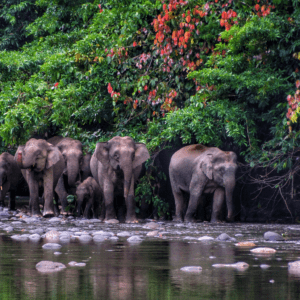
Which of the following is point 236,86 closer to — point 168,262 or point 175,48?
point 175,48

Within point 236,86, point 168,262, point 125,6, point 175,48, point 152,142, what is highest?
point 125,6

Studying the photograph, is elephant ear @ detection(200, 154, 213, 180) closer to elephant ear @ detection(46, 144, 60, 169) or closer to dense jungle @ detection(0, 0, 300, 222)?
dense jungle @ detection(0, 0, 300, 222)

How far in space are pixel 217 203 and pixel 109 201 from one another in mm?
2009

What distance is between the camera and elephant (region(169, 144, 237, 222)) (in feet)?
38.6

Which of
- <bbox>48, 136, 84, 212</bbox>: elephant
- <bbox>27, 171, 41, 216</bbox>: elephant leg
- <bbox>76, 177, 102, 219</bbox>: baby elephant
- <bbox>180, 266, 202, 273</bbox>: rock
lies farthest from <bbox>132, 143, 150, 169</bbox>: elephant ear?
<bbox>180, 266, 202, 273</bbox>: rock

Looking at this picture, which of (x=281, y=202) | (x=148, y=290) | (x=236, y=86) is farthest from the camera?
(x=281, y=202)

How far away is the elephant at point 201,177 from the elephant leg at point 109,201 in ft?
4.62

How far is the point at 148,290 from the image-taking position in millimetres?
3238

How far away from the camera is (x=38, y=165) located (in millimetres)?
13336

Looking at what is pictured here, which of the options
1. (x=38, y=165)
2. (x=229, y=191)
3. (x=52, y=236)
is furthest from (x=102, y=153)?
(x=52, y=236)

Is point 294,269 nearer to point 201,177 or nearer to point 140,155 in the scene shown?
point 140,155

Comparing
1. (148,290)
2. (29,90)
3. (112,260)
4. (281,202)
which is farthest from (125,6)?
(148,290)

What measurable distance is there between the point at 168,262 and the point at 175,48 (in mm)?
8513

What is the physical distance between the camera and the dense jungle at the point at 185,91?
1078 centimetres
